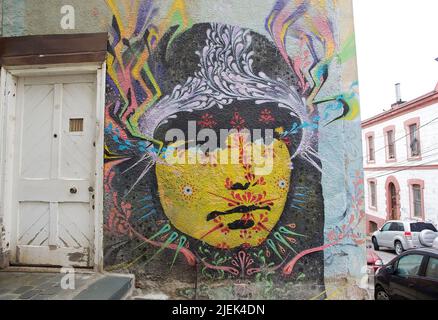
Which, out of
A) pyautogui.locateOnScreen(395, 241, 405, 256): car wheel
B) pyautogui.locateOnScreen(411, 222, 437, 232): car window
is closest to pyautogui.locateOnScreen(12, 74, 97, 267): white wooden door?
pyautogui.locateOnScreen(395, 241, 405, 256): car wheel

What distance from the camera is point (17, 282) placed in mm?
3111

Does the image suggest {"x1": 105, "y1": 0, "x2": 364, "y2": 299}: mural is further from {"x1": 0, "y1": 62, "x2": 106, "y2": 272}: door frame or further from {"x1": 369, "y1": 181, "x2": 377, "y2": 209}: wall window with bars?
{"x1": 369, "y1": 181, "x2": 377, "y2": 209}: wall window with bars

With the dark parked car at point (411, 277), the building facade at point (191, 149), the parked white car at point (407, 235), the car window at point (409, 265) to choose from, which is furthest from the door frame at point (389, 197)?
the building facade at point (191, 149)

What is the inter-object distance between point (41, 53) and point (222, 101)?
2.47 m

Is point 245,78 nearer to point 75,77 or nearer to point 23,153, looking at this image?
point 75,77

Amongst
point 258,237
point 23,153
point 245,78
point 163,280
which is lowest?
point 163,280

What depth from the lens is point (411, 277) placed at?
5.13 m

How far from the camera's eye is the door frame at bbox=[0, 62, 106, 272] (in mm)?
3400

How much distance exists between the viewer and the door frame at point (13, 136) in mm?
3400

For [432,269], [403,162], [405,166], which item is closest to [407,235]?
[405,166]

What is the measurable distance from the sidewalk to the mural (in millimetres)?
220

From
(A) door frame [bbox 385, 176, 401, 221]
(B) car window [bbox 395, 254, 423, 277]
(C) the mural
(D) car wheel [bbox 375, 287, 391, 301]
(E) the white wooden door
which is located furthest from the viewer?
(A) door frame [bbox 385, 176, 401, 221]
